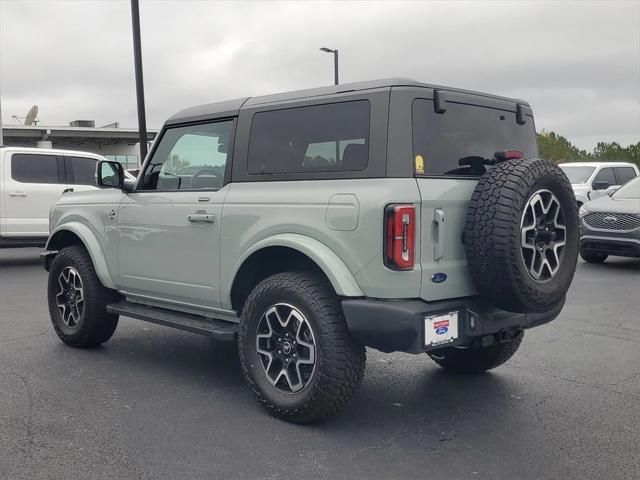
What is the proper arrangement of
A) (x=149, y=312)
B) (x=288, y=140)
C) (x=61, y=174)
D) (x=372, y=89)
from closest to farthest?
1. (x=372, y=89)
2. (x=288, y=140)
3. (x=149, y=312)
4. (x=61, y=174)

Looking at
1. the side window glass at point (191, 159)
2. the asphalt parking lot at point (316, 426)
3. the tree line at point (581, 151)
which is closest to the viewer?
the asphalt parking lot at point (316, 426)

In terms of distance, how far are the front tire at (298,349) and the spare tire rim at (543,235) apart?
1096 mm

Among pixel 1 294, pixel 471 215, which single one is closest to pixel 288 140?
pixel 471 215

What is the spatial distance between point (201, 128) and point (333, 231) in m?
1.70

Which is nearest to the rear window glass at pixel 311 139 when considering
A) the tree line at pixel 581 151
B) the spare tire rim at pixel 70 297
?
the spare tire rim at pixel 70 297

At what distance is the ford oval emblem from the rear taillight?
165mm

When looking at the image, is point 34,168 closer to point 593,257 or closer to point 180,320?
point 180,320

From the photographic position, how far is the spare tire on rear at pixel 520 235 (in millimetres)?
3770

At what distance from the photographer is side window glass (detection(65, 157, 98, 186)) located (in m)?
12.3

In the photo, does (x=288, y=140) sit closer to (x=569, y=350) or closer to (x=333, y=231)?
(x=333, y=231)

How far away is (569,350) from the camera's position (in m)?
5.96

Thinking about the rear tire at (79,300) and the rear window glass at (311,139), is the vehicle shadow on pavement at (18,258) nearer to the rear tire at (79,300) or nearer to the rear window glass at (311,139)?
the rear tire at (79,300)

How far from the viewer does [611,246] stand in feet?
36.6

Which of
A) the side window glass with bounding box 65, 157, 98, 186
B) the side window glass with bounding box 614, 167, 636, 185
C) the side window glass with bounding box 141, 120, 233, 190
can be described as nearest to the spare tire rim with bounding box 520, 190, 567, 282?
the side window glass with bounding box 141, 120, 233, 190
